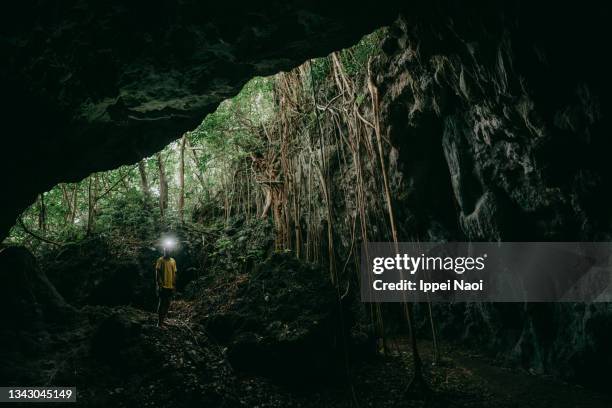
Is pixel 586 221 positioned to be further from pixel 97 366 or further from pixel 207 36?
pixel 97 366

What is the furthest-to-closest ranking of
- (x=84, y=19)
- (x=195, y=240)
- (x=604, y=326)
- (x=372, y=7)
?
(x=195, y=240)
(x=604, y=326)
(x=372, y=7)
(x=84, y=19)

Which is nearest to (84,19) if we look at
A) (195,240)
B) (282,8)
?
(282,8)

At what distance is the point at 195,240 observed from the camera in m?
8.67

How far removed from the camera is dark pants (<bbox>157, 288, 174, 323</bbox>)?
4738mm

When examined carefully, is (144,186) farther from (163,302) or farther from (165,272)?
(163,302)

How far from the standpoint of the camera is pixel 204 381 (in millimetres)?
3732

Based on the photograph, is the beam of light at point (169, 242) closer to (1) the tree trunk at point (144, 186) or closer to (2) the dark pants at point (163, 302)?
(1) the tree trunk at point (144, 186)

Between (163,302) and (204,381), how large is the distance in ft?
5.14

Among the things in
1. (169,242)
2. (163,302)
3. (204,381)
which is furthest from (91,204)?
(204,381)

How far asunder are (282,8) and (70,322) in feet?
13.3

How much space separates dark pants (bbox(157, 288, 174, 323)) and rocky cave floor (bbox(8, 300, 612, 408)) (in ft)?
1.15

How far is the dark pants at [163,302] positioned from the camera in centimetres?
474

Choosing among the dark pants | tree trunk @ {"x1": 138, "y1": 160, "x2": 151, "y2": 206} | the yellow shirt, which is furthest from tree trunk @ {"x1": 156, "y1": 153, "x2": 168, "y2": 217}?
the dark pants

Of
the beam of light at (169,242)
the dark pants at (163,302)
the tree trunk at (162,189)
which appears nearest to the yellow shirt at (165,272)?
the dark pants at (163,302)
